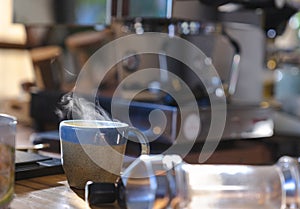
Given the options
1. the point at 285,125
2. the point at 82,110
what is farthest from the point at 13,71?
the point at 82,110

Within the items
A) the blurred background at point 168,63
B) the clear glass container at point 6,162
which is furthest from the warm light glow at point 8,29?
the clear glass container at point 6,162

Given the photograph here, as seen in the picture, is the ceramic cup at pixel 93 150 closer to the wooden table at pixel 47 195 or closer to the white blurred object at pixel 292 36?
the wooden table at pixel 47 195

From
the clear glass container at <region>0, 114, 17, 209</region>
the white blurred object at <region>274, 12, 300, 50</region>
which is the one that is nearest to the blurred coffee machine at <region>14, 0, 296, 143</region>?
the clear glass container at <region>0, 114, 17, 209</region>

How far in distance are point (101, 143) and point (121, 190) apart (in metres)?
0.14

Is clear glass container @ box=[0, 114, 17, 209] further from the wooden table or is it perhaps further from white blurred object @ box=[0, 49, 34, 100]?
white blurred object @ box=[0, 49, 34, 100]

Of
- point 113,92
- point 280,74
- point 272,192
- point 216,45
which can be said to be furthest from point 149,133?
point 280,74

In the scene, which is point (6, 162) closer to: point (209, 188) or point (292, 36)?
point (209, 188)

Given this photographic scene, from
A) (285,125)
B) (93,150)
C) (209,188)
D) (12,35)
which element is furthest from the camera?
(12,35)

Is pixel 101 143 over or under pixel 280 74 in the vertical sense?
over

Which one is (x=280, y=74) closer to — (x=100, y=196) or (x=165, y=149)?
(x=165, y=149)

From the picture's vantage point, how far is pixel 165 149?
134 centimetres

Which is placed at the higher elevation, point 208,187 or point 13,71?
point 208,187

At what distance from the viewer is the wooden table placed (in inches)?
28.8

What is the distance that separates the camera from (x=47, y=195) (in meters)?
0.79
